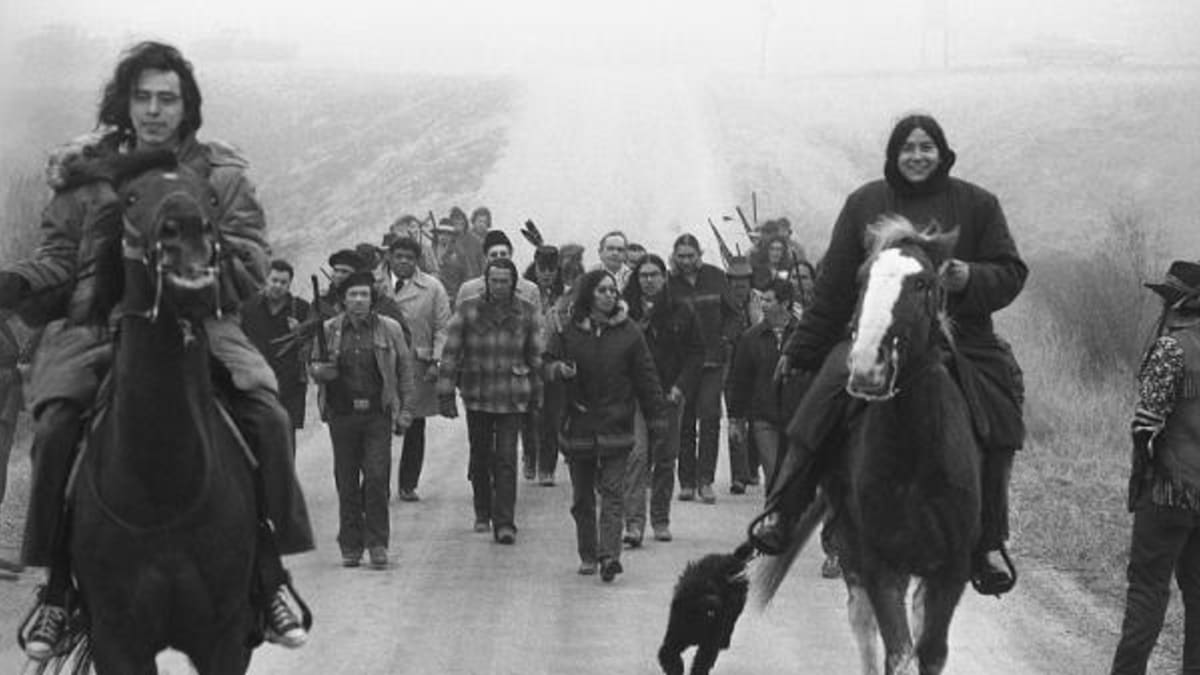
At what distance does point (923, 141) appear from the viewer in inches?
409

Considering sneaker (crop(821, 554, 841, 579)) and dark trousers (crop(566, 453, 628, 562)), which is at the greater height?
dark trousers (crop(566, 453, 628, 562))

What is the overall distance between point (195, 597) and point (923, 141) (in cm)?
428

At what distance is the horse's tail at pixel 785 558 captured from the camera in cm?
1098

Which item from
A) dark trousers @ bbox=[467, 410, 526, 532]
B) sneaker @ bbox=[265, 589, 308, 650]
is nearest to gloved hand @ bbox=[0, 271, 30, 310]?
sneaker @ bbox=[265, 589, 308, 650]

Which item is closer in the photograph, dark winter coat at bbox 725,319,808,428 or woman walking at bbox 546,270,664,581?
woman walking at bbox 546,270,664,581

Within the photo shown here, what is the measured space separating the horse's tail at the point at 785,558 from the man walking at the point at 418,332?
7672 mm

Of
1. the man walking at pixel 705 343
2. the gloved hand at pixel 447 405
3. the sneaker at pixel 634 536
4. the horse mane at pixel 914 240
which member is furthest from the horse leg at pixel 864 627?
the man walking at pixel 705 343

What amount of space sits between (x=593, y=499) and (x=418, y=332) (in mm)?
3841

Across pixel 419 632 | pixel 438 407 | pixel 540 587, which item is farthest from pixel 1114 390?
pixel 419 632

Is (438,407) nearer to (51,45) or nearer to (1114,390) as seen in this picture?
(1114,390)

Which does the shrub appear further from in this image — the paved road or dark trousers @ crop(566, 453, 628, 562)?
dark trousers @ crop(566, 453, 628, 562)

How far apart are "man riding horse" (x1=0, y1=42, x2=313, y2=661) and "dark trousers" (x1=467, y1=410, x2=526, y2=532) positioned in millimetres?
8207

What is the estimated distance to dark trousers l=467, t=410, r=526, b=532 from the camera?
1709 centimetres

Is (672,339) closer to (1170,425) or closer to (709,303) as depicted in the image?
(709,303)
